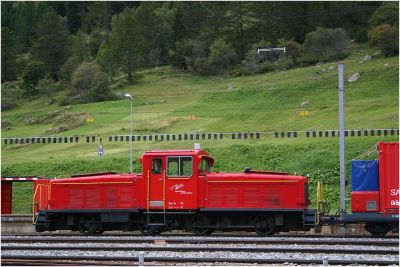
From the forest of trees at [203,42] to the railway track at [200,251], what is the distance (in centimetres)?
7501

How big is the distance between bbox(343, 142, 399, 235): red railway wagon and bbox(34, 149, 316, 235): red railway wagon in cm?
176

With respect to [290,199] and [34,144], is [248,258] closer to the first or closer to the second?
[290,199]

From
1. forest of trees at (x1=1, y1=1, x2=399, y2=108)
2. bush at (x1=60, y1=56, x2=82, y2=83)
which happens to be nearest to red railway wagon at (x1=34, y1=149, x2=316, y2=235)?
forest of trees at (x1=1, y1=1, x2=399, y2=108)

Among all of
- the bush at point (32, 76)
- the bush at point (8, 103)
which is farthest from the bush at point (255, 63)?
the bush at point (8, 103)

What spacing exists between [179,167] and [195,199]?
1328mm

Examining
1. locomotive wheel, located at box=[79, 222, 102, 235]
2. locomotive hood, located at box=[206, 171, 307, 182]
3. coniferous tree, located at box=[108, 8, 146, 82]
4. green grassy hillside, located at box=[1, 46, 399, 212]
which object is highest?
coniferous tree, located at box=[108, 8, 146, 82]

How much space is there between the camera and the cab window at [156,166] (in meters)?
24.1

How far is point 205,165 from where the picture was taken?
81.0 feet

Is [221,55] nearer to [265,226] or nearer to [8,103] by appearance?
[8,103]

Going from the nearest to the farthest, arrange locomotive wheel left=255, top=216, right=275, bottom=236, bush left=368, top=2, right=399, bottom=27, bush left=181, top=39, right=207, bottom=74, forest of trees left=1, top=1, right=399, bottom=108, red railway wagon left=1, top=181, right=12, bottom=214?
1. locomotive wheel left=255, top=216, right=275, bottom=236
2. red railway wagon left=1, top=181, right=12, bottom=214
3. bush left=368, top=2, right=399, bottom=27
4. forest of trees left=1, top=1, right=399, bottom=108
5. bush left=181, top=39, right=207, bottom=74

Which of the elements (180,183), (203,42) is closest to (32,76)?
(203,42)

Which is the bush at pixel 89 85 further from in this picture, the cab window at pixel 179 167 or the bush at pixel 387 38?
the cab window at pixel 179 167

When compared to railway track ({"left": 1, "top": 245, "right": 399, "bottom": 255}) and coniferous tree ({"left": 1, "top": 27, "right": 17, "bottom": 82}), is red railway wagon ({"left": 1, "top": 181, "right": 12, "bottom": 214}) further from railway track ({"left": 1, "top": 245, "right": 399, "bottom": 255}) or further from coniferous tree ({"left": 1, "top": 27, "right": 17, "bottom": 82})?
coniferous tree ({"left": 1, "top": 27, "right": 17, "bottom": 82})

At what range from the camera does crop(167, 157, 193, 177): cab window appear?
23938mm
